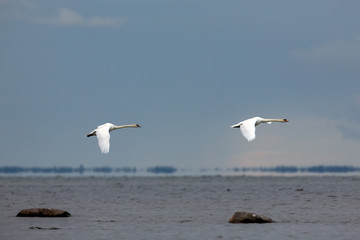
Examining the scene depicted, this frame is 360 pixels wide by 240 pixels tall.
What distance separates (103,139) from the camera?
31.5 metres

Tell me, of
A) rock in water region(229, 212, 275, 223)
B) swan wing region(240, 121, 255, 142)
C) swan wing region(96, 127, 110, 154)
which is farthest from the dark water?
swan wing region(240, 121, 255, 142)

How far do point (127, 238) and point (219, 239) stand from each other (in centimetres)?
345

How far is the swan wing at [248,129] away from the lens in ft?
101

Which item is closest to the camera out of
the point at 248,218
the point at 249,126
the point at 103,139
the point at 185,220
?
the point at 103,139

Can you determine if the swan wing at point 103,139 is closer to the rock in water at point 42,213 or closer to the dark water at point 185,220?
the dark water at point 185,220

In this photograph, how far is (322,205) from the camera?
46156 millimetres

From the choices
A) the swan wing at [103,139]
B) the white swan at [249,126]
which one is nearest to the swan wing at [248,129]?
the white swan at [249,126]

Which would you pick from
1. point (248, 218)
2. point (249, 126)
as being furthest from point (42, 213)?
→ point (249, 126)

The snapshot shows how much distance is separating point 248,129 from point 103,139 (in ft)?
19.5

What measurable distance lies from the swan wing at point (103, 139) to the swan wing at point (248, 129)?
5433mm

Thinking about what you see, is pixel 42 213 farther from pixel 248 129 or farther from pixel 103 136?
pixel 248 129

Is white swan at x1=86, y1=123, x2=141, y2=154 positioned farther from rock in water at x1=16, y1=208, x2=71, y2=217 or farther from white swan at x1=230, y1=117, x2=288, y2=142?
white swan at x1=230, y1=117, x2=288, y2=142

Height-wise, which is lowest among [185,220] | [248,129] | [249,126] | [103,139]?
[185,220]

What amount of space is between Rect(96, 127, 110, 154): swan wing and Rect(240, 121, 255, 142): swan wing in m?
5.43
